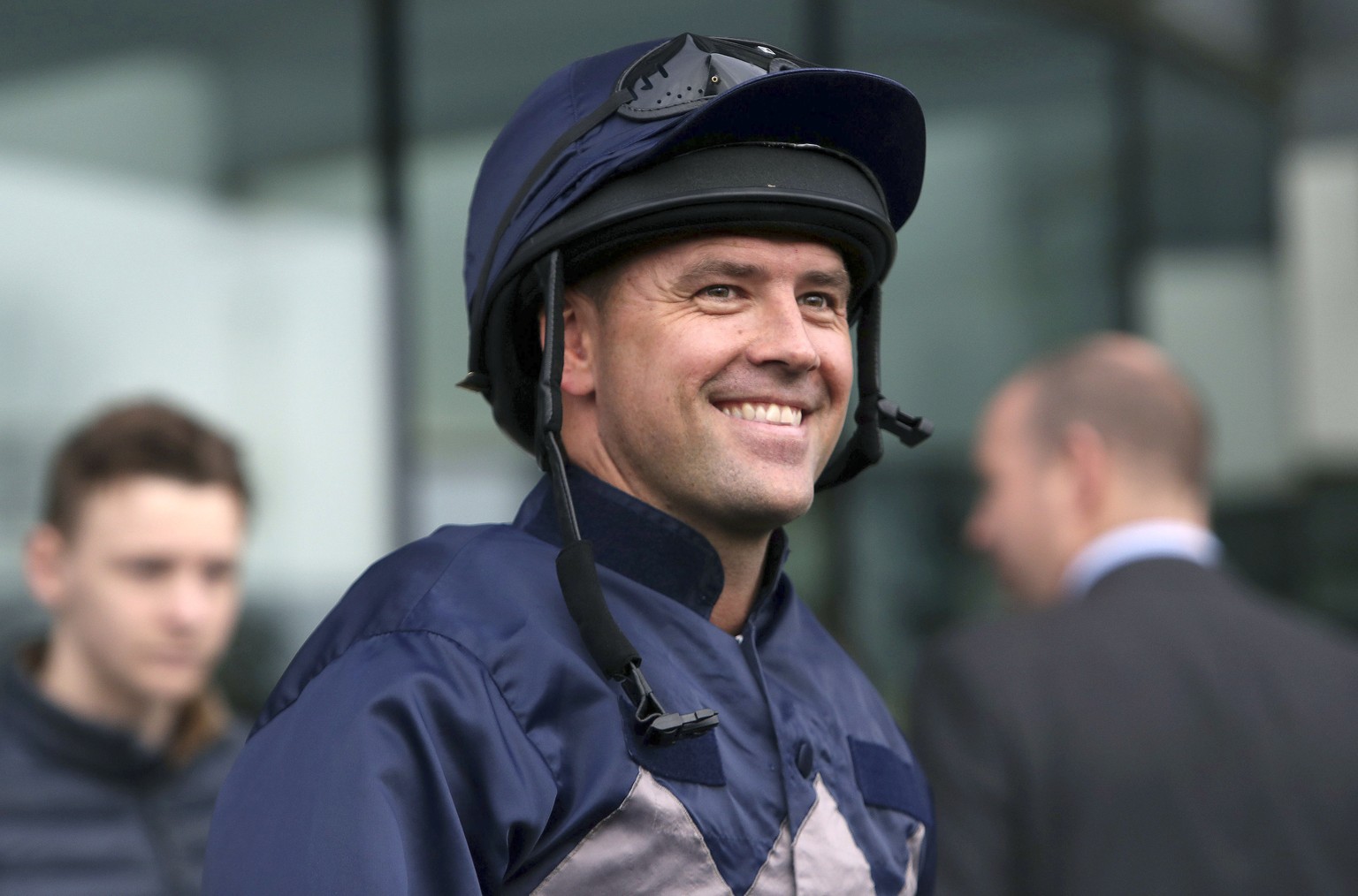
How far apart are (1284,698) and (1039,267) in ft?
15.0

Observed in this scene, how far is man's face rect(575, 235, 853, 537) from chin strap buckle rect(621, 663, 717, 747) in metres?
0.22

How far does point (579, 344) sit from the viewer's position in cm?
161

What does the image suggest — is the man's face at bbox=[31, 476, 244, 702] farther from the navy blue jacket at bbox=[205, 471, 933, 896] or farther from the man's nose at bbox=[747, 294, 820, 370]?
the man's nose at bbox=[747, 294, 820, 370]

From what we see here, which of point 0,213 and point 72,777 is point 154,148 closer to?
point 0,213

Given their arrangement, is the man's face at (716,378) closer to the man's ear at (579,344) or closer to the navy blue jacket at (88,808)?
the man's ear at (579,344)

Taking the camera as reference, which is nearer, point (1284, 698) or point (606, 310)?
point (606, 310)

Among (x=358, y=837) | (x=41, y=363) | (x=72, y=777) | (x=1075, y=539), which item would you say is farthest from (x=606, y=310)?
(x=41, y=363)

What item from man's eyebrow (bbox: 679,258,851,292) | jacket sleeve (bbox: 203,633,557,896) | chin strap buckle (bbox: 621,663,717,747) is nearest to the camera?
jacket sleeve (bbox: 203,633,557,896)

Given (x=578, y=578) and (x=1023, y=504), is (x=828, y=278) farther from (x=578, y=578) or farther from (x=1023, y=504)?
(x=1023, y=504)

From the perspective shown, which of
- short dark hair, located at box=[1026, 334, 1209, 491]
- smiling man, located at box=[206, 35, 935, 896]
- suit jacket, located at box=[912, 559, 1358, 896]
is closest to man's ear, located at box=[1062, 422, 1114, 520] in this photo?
short dark hair, located at box=[1026, 334, 1209, 491]

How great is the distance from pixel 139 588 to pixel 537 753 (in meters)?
1.60

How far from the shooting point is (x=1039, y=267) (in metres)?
6.95

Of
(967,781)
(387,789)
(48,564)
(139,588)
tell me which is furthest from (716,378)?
(48,564)

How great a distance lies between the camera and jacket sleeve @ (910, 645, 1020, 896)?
2525 millimetres
